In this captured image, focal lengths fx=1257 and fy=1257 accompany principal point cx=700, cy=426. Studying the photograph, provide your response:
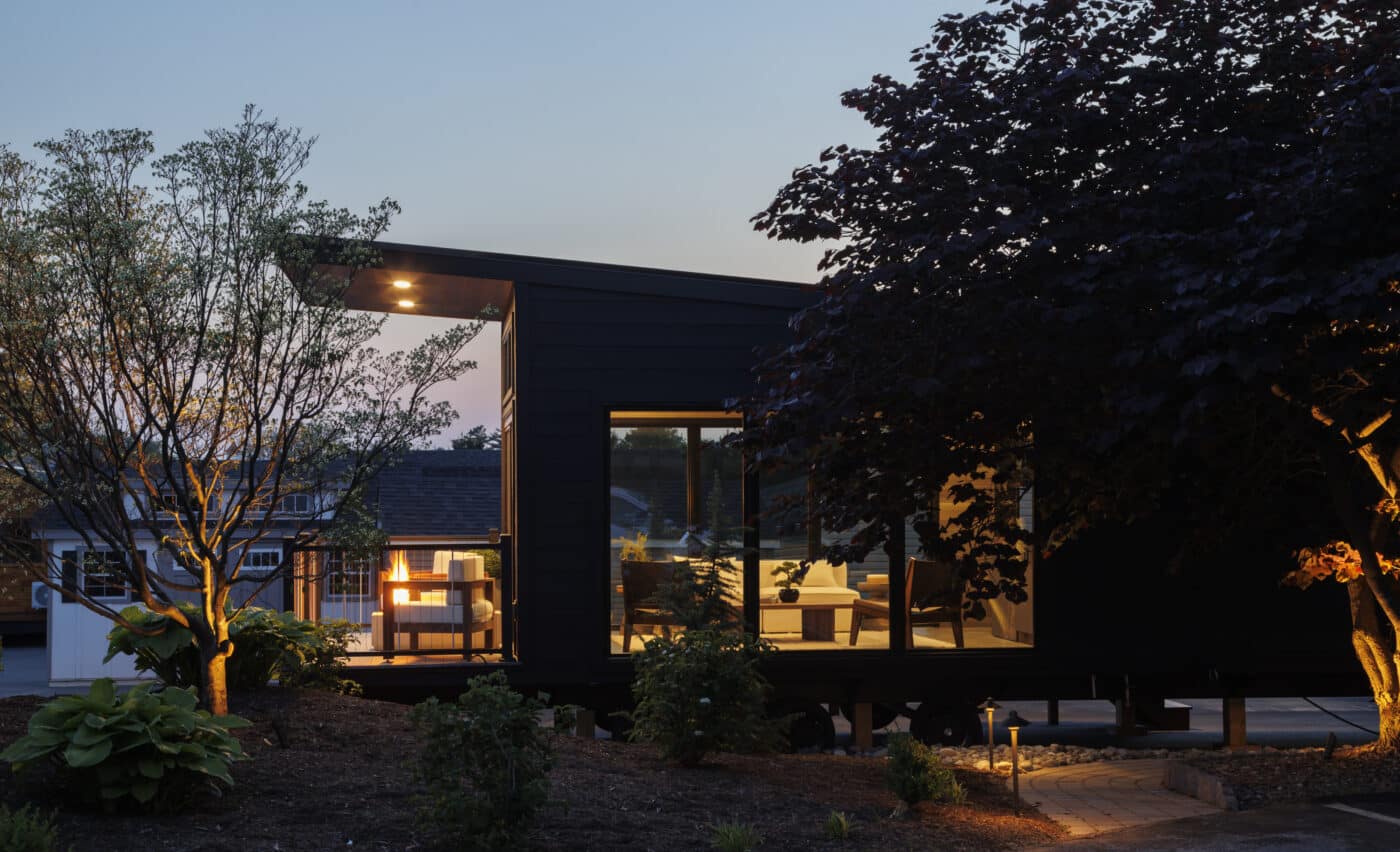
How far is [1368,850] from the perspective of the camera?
215 inches

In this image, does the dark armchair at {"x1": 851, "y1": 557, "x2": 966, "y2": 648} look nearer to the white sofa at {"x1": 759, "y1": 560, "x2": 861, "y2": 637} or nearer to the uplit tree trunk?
the white sofa at {"x1": 759, "y1": 560, "x2": 861, "y2": 637}

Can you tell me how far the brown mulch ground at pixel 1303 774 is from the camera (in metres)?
6.92

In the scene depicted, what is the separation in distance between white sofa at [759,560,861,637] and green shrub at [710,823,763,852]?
14.8 feet

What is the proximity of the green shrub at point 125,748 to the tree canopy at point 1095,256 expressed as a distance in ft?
11.5

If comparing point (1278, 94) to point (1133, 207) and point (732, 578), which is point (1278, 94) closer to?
point (1133, 207)

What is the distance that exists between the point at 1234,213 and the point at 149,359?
19.0 ft

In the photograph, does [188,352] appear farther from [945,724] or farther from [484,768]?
[945,724]

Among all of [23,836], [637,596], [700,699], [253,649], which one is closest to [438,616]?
[637,596]

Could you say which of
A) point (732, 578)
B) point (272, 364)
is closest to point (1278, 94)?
point (732, 578)

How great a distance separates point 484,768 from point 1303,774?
505 centimetres

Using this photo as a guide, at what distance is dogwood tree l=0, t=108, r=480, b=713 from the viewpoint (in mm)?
6152

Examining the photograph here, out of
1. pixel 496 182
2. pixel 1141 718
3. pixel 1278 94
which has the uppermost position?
pixel 496 182

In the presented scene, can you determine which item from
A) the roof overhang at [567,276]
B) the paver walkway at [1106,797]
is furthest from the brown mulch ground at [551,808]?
the roof overhang at [567,276]

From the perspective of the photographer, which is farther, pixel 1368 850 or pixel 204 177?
pixel 204 177
